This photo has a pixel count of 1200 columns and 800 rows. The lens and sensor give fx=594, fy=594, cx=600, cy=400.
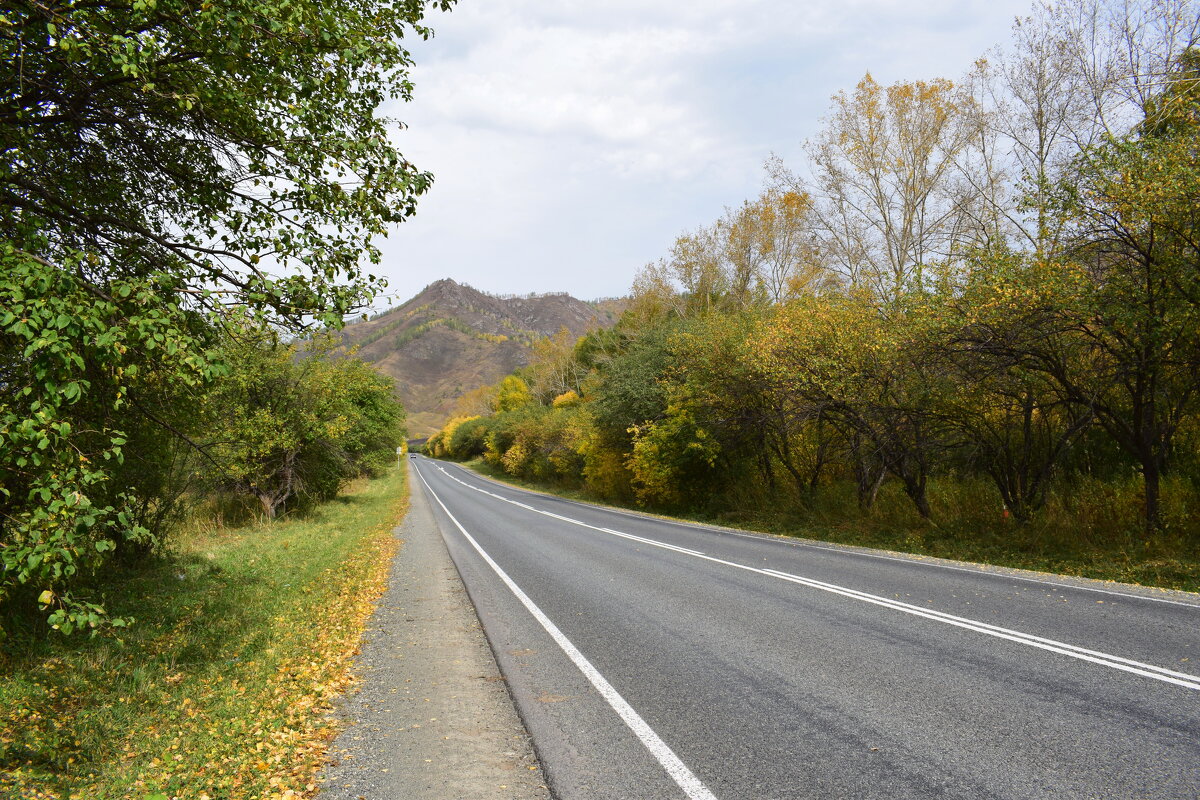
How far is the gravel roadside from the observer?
11.9 ft

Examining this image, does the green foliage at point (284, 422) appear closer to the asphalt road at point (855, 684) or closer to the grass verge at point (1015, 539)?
the asphalt road at point (855, 684)

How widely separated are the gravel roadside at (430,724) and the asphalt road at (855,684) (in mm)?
225

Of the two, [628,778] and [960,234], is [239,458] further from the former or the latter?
[960,234]

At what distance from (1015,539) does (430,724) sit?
1165cm

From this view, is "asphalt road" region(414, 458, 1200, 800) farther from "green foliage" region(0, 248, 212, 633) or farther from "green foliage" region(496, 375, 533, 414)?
"green foliage" region(496, 375, 533, 414)

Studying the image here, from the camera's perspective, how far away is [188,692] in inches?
213

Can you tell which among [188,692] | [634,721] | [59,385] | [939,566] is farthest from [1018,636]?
[59,385]

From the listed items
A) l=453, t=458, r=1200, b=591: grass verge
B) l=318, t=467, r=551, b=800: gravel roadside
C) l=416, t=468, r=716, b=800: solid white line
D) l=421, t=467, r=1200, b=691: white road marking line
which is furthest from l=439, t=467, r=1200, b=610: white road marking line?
l=318, t=467, r=551, b=800: gravel roadside

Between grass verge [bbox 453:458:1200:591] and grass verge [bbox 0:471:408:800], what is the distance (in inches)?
419

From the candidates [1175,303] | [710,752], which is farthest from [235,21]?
[1175,303]

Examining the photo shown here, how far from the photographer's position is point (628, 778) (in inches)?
140

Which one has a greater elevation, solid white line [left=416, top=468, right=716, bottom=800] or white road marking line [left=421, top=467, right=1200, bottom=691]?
white road marking line [left=421, top=467, right=1200, bottom=691]

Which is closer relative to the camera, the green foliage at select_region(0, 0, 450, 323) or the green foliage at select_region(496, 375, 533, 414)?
the green foliage at select_region(0, 0, 450, 323)

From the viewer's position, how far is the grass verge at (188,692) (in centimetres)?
388
